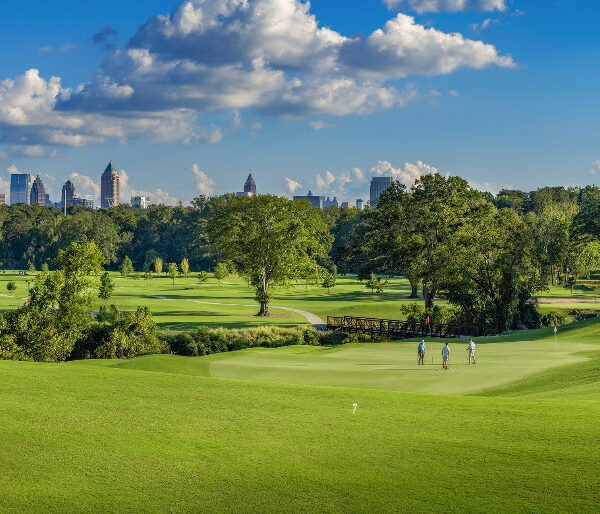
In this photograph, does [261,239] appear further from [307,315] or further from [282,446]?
[282,446]

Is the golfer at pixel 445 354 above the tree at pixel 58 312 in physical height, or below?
below

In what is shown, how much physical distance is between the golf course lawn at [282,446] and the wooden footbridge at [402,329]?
1206 inches

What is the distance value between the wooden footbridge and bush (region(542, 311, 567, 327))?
1233 cm

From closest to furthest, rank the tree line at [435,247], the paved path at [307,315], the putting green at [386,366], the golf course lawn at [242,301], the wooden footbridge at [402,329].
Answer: the putting green at [386,366] < the wooden footbridge at [402,329] < the tree line at [435,247] < the paved path at [307,315] < the golf course lawn at [242,301]

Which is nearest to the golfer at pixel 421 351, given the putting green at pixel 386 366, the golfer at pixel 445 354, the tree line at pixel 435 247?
the putting green at pixel 386 366

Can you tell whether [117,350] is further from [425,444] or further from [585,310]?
[585,310]

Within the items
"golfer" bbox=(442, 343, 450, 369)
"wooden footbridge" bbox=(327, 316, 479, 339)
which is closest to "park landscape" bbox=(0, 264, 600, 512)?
"golfer" bbox=(442, 343, 450, 369)

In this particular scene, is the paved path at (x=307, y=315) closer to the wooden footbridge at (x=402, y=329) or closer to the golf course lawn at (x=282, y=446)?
the wooden footbridge at (x=402, y=329)

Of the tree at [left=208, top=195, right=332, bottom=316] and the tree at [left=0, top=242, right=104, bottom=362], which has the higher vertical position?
the tree at [left=208, top=195, right=332, bottom=316]

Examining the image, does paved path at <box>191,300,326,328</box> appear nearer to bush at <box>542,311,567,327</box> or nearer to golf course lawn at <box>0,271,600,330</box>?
golf course lawn at <box>0,271,600,330</box>

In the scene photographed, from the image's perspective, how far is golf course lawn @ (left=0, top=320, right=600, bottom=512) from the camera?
528 inches

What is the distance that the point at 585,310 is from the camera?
7738cm

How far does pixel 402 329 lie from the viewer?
201 ft

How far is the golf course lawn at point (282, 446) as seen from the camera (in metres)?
13.4
